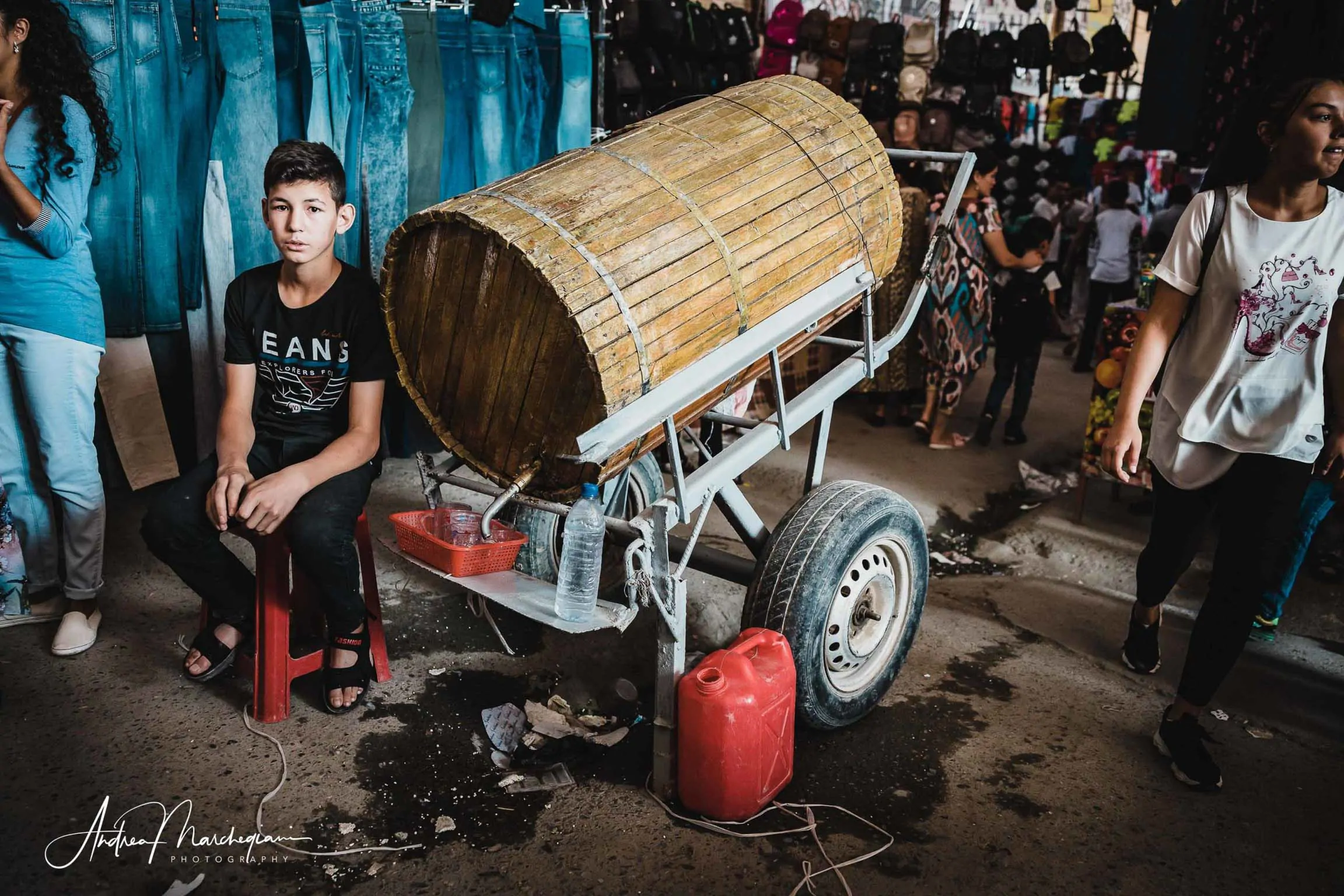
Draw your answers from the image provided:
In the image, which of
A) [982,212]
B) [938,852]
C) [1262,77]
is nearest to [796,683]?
[938,852]

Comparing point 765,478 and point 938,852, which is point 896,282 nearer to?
point 765,478

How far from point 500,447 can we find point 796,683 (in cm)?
112

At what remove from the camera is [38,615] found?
3.57m

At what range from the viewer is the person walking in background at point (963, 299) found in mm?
6188

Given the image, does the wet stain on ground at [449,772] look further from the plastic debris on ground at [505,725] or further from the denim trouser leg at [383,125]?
the denim trouser leg at [383,125]

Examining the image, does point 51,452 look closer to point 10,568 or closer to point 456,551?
point 10,568

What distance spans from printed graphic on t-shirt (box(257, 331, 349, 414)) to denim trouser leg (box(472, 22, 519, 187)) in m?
2.13

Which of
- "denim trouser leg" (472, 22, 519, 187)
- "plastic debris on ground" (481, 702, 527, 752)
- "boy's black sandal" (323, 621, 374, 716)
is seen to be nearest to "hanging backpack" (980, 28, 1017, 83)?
"denim trouser leg" (472, 22, 519, 187)

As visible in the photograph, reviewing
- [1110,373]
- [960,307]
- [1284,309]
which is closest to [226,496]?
[1284,309]

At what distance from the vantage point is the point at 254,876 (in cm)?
242

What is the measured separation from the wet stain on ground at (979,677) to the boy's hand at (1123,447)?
107 centimetres

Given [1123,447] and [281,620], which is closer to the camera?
[1123,447]

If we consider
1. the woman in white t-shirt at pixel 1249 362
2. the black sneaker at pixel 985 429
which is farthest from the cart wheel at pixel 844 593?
the black sneaker at pixel 985 429

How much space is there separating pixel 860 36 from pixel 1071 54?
98.2 inches
